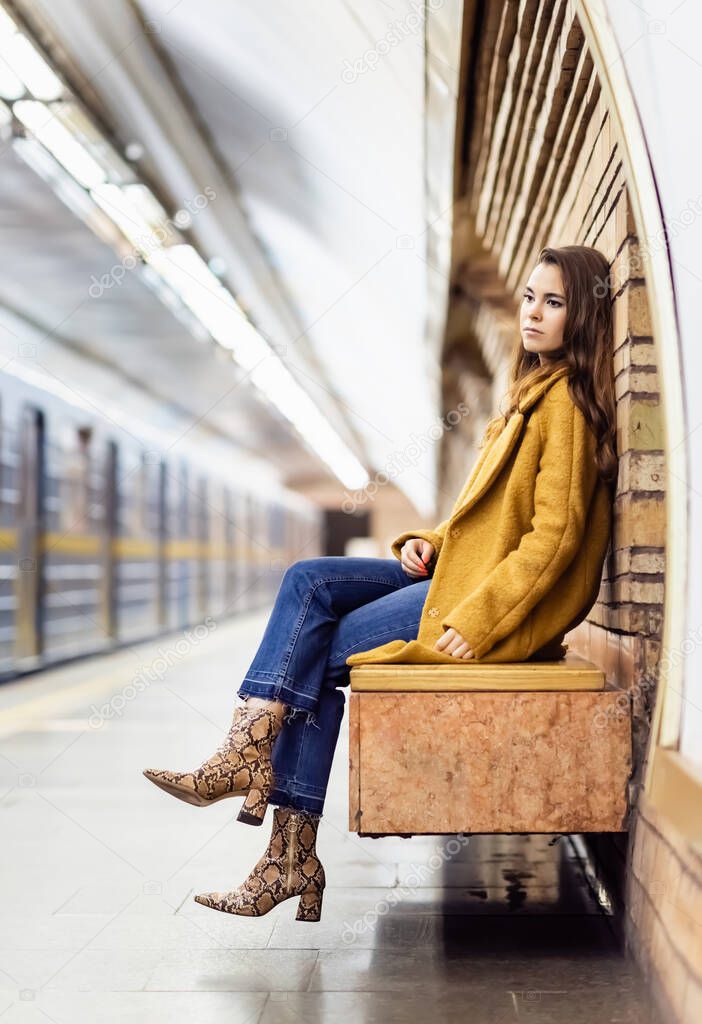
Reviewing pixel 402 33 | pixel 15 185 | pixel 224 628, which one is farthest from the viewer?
pixel 224 628

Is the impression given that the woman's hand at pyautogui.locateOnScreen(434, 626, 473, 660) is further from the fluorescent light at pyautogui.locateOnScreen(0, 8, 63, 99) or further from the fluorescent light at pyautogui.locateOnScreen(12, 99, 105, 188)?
the fluorescent light at pyautogui.locateOnScreen(12, 99, 105, 188)

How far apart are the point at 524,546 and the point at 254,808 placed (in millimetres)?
780

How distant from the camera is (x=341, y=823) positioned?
3.79 m

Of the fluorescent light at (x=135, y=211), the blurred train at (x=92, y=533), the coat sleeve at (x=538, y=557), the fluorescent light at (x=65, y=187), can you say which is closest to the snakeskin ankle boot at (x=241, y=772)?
the coat sleeve at (x=538, y=557)

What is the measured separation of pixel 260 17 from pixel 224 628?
46.0ft

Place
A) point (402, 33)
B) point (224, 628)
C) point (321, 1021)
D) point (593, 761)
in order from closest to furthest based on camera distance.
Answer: point (321, 1021) → point (593, 761) → point (402, 33) → point (224, 628)

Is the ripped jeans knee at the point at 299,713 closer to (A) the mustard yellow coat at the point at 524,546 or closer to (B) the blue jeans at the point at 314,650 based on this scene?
(B) the blue jeans at the point at 314,650

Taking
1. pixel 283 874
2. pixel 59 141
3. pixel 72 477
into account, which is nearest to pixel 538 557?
pixel 283 874

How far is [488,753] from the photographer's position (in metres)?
2.22

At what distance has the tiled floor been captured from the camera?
2035mm

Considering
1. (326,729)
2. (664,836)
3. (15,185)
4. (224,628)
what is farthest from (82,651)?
(664,836)

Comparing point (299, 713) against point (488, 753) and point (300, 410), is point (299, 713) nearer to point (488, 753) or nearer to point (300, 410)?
point (488, 753)

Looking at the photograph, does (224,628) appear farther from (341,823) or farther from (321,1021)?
(321,1021)

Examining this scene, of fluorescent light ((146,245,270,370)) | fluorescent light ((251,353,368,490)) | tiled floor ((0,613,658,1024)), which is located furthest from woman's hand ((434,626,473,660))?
fluorescent light ((251,353,368,490))
